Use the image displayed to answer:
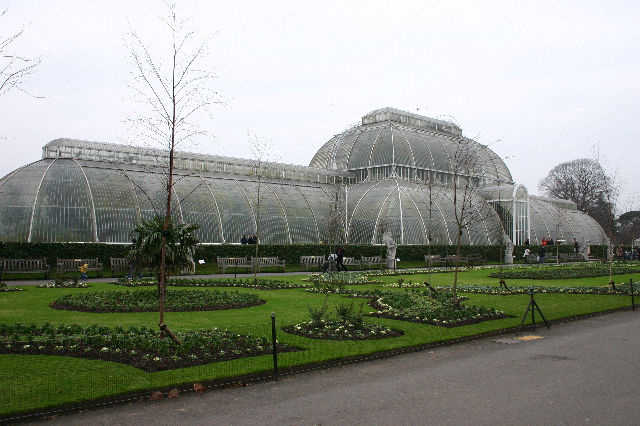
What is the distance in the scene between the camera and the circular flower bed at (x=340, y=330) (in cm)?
1256

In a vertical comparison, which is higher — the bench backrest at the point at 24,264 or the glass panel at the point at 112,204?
the glass panel at the point at 112,204

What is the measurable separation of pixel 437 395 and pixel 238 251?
29.0 m

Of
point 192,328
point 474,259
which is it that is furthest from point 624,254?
point 192,328

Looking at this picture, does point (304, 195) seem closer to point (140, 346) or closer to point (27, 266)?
point (27, 266)

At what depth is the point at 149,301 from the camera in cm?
1803

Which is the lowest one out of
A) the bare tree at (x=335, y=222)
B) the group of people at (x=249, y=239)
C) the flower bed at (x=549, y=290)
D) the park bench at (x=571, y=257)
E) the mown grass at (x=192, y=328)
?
the mown grass at (x=192, y=328)

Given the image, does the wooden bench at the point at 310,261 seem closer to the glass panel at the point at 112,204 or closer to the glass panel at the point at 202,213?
the glass panel at the point at 202,213

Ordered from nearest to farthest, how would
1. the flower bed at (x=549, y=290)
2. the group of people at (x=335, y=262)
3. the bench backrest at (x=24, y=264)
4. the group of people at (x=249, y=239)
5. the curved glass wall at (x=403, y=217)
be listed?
the flower bed at (x=549, y=290) → the bench backrest at (x=24, y=264) → the group of people at (x=335, y=262) → the group of people at (x=249, y=239) → the curved glass wall at (x=403, y=217)

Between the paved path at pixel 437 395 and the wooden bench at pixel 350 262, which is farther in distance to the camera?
the wooden bench at pixel 350 262

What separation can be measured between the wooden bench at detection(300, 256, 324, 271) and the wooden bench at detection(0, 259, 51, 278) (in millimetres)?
15744

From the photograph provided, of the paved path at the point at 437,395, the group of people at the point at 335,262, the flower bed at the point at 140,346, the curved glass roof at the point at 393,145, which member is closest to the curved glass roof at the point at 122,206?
the group of people at the point at 335,262

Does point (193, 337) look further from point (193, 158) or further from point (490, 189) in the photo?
point (490, 189)

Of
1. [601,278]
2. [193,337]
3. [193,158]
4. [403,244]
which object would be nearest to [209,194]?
[193,158]

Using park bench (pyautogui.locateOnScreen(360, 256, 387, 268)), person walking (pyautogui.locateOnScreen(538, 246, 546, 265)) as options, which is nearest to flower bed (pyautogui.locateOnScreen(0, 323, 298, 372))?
park bench (pyautogui.locateOnScreen(360, 256, 387, 268))
